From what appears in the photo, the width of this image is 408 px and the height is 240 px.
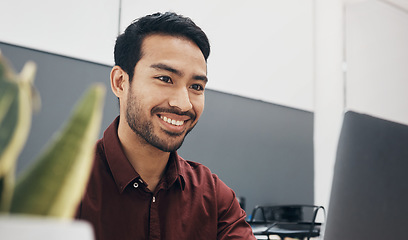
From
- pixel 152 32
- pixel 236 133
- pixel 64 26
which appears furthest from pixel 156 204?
pixel 236 133

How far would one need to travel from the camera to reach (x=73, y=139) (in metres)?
0.29

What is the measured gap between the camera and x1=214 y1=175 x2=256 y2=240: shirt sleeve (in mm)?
1387

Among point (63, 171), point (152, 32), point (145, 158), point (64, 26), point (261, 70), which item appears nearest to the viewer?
point (63, 171)

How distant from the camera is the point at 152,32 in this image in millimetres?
1491

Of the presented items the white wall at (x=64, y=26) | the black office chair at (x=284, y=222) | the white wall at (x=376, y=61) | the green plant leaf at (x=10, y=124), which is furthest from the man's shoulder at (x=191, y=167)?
the white wall at (x=376, y=61)

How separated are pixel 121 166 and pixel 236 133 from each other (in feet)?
7.43

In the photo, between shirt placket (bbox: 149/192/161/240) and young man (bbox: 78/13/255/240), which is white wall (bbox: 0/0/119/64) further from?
shirt placket (bbox: 149/192/161/240)

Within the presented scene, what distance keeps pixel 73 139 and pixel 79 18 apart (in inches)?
97.4

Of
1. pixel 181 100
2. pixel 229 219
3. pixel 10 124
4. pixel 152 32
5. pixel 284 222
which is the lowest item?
pixel 284 222

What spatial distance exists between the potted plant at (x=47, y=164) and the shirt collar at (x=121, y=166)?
0.97 metres

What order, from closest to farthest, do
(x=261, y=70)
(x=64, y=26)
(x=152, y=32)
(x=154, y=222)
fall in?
1. (x=154, y=222)
2. (x=152, y=32)
3. (x=64, y=26)
4. (x=261, y=70)

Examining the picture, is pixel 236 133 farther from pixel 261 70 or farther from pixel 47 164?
pixel 47 164

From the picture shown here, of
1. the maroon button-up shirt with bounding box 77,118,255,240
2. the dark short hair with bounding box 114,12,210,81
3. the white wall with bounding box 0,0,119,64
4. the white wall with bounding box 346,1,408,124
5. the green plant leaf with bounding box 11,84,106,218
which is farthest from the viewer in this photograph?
the white wall with bounding box 346,1,408,124

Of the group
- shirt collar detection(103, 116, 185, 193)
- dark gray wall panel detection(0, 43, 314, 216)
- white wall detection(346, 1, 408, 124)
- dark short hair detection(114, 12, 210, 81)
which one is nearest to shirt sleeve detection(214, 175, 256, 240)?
shirt collar detection(103, 116, 185, 193)
